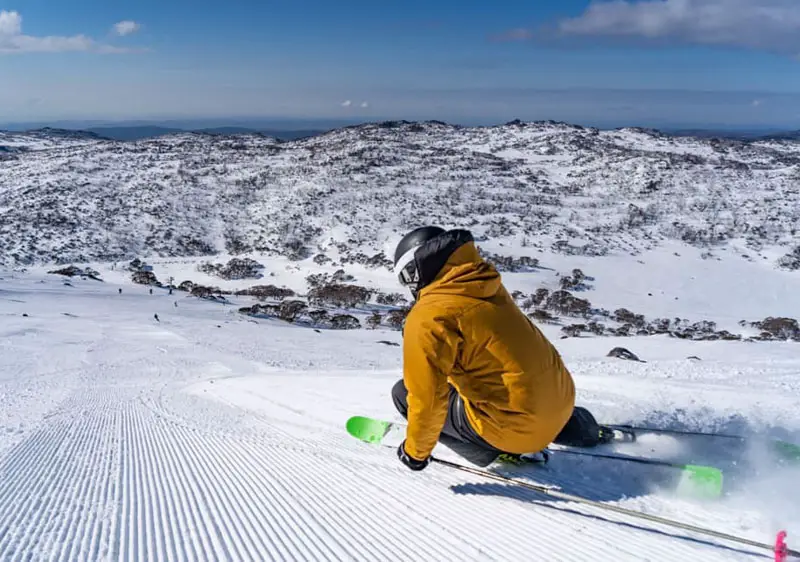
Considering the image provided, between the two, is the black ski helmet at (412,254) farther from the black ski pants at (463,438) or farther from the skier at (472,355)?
the black ski pants at (463,438)

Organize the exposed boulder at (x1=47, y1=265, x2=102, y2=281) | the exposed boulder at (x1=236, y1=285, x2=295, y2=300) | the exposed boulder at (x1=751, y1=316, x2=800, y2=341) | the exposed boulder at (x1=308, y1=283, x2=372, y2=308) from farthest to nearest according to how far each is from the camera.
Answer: the exposed boulder at (x1=47, y1=265, x2=102, y2=281)
the exposed boulder at (x1=236, y1=285, x2=295, y2=300)
the exposed boulder at (x1=308, y1=283, x2=372, y2=308)
the exposed boulder at (x1=751, y1=316, x2=800, y2=341)

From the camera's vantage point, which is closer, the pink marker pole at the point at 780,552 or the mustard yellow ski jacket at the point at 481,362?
the pink marker pole at the point at 780,552

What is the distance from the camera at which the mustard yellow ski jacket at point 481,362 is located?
10.6 ft

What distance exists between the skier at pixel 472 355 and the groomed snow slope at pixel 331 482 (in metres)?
0.56

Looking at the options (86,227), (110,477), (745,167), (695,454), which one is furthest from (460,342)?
(745,167)

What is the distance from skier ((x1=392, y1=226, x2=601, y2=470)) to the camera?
3.24m

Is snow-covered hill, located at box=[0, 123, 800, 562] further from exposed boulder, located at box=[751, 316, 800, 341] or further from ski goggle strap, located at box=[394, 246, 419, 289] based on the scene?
ski goggle strap, located at box=[394, 246, 419, 289]

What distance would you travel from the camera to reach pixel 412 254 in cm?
341

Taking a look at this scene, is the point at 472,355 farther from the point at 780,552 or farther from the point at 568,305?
the point at 568,305

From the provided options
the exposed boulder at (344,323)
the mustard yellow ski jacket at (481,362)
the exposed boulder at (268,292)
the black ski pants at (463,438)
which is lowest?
the exposed boulder at (268,292)

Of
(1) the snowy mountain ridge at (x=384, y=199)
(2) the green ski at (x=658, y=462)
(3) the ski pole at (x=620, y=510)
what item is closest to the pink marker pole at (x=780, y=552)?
(3) the ski pole at (x=620, y=510)

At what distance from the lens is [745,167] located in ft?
267

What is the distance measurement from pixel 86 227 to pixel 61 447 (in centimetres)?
5995

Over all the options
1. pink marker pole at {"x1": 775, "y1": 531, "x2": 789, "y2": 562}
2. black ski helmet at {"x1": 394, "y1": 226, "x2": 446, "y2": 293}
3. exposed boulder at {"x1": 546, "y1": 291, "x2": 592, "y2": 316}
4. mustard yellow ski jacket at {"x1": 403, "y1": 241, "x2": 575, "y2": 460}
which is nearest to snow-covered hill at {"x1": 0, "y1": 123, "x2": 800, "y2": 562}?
exposed boulder at {"x1": 546, "y1": 291, "x2": 592, "y2": 316}
